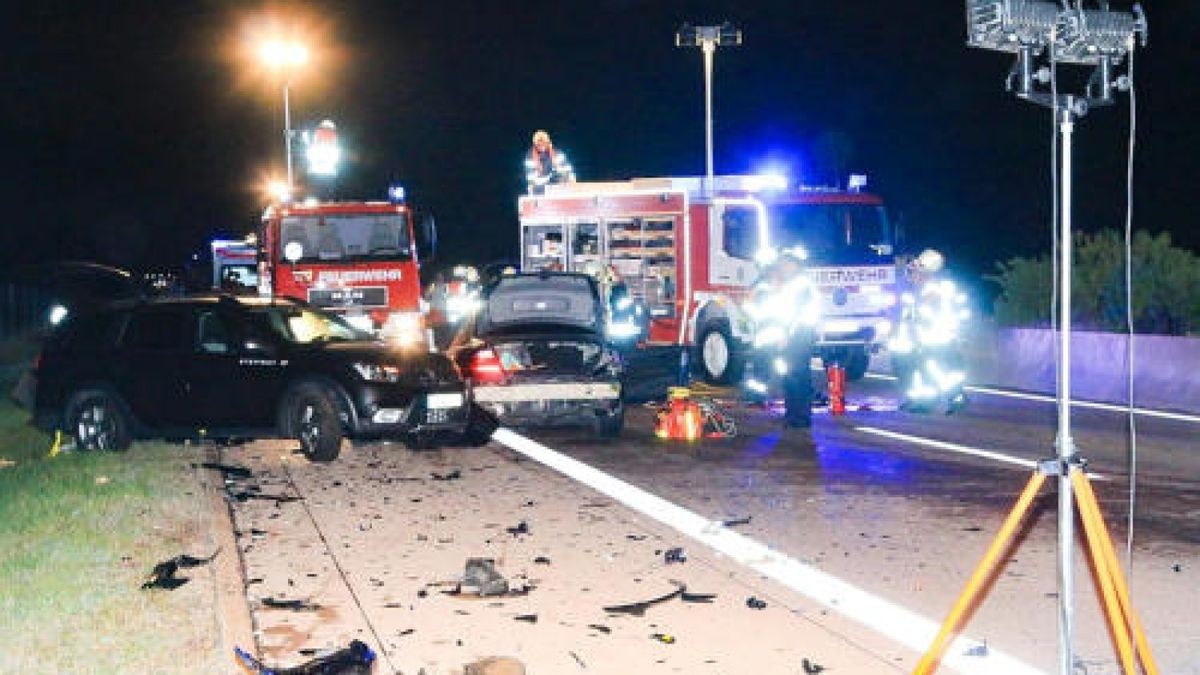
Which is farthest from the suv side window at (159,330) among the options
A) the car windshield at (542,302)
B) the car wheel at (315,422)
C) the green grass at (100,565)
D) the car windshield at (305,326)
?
the car windshield at (542,302)

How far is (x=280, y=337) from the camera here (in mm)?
13539

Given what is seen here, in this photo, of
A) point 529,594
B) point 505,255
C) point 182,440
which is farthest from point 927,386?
point 505,255

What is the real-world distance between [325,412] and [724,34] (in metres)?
22.0

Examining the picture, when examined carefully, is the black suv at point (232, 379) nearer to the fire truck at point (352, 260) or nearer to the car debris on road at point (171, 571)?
the car debris on road at point (171, 571)

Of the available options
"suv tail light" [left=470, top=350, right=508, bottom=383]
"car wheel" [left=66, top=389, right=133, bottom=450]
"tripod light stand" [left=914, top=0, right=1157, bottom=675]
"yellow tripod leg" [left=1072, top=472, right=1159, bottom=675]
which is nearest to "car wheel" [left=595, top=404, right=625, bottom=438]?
"suv tail light" [left=470, top=350, right=508, bottom=383]

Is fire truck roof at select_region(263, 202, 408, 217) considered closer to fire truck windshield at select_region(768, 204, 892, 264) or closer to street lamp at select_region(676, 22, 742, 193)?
fire truck windshield at select_region(768, 204, 892, 264)

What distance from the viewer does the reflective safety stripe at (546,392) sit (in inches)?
553

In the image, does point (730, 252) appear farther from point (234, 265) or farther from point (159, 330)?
point (234, 265)

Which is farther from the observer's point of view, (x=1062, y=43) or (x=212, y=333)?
(x=212, y=333)

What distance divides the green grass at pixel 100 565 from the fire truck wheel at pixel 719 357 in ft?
28.4

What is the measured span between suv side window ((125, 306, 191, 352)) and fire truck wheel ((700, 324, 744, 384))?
8399mm

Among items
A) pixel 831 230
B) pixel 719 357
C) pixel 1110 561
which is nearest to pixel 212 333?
pixel 719 357

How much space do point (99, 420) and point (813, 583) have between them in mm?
8122

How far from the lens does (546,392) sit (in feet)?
46.3
